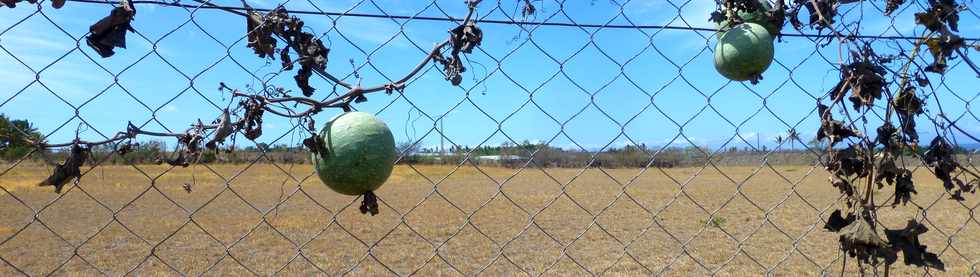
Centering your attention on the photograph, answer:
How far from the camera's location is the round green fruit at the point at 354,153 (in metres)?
1.05

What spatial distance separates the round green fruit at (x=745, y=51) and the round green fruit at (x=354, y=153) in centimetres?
78

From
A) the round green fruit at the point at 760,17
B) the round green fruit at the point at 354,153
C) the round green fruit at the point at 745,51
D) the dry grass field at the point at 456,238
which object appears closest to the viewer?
the round green fruit at the point at 354,153

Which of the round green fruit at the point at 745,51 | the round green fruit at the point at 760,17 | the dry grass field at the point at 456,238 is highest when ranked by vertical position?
the round green fruit at the point at 760,17

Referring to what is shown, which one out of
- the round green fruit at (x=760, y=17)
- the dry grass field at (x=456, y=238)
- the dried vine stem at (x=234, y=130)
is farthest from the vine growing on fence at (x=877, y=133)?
the dry grass field at (x=456, y=238)

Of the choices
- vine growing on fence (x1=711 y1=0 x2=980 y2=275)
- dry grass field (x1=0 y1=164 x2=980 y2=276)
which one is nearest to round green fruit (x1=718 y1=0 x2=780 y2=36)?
vine growing on fence (x1=711 y1=0 x2=980 y2=275)

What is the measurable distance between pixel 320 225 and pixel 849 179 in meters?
10.8

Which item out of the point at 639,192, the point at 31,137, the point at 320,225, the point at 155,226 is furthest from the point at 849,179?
the point at 639,192

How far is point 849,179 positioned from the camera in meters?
1.46

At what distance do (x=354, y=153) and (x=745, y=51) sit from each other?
0.86m

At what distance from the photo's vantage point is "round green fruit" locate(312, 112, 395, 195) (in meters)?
1.05

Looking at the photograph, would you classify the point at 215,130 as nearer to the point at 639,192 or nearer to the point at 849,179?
the point at 849,179

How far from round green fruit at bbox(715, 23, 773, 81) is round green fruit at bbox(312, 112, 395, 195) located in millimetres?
784

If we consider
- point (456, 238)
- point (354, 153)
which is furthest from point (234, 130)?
point (456, 238)

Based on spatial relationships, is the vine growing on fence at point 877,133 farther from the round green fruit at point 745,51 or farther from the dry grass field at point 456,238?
the dry grass field at point 456,238
